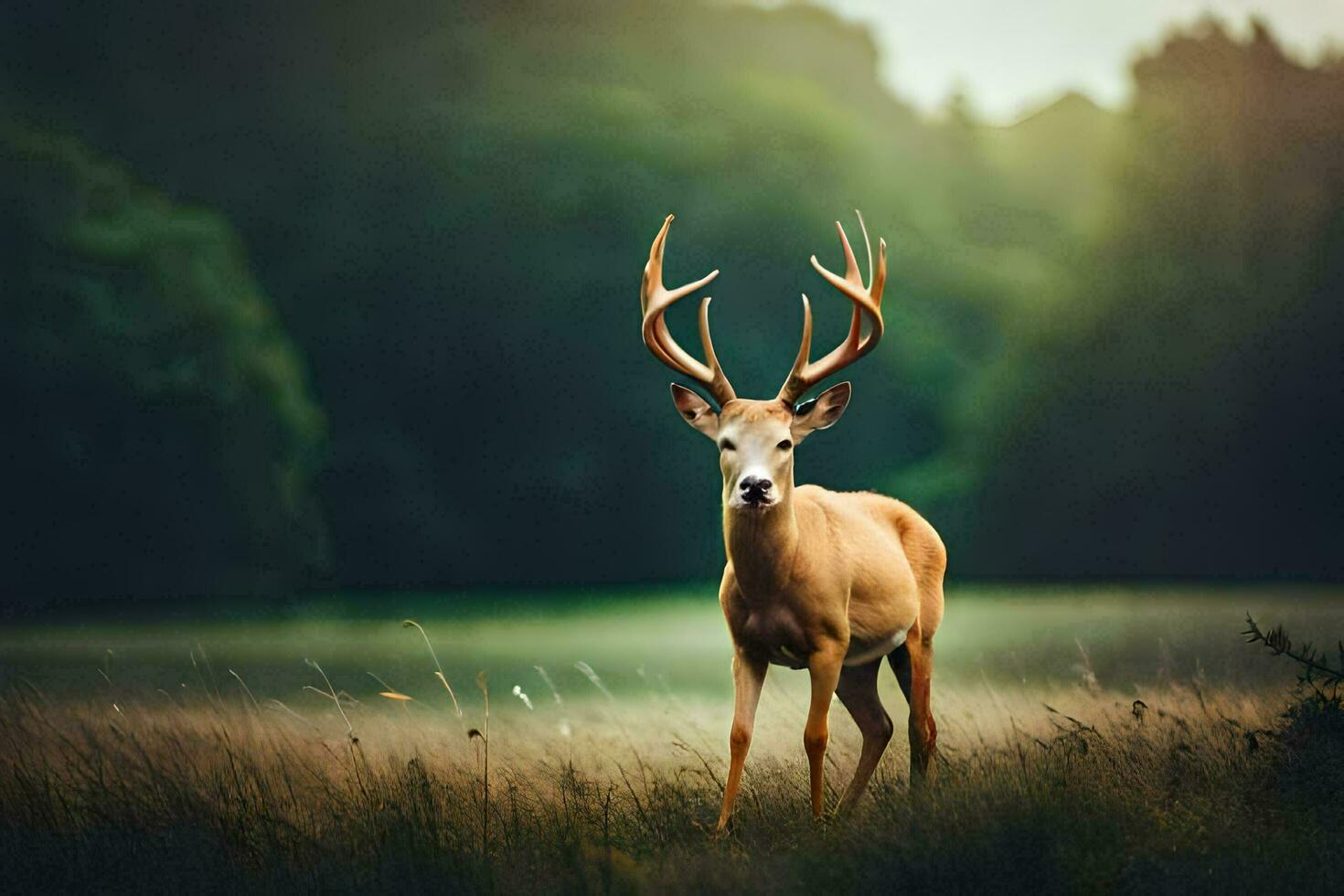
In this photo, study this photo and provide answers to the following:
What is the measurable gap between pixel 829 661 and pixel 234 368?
9753 millimetres

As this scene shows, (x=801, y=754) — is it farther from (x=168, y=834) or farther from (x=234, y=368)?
(x=234, y=368)

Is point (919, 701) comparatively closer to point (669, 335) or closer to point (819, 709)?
point (819, 709)

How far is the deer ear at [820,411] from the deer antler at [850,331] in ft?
0.35

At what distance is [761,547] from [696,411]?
0.64 meters

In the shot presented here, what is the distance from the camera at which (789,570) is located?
605 cm

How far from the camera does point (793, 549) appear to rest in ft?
19.9

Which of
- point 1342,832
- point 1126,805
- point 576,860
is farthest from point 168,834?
point 1342,832

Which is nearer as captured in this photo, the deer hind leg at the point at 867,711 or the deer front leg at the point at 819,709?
the deer front leg at the point at 819,709

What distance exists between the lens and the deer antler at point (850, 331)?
620 cm

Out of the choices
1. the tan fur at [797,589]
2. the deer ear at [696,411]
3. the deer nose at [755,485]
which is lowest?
the tan fur at [797,589]

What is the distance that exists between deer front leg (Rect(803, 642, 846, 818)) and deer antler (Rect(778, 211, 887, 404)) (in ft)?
3.57

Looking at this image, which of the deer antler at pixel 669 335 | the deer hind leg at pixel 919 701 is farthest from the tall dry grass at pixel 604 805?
the deer antler at pixel 669 335

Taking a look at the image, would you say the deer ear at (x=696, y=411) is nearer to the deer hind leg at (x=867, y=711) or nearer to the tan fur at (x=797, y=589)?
the tan fur at (x=797, y=589)

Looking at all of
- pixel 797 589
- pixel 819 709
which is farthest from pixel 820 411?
pixel 819 709
